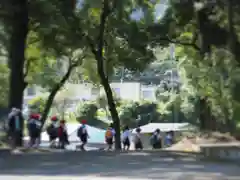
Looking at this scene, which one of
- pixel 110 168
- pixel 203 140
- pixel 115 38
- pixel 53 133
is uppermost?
pixel 115 38

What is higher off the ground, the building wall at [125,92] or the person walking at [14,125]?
the building wall at [125,92]

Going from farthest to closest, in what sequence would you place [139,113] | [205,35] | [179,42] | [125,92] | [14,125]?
1. [125,92]
2. [139,113]
3. [179,42]
4. [205,35]
5. [14,125]

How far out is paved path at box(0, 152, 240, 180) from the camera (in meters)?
11.4

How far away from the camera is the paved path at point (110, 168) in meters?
11.4

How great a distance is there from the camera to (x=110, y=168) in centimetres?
1306

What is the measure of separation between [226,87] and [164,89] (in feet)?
165

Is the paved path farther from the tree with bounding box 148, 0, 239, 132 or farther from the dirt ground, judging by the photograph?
the dirt ground

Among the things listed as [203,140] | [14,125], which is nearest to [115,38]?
[203,140]

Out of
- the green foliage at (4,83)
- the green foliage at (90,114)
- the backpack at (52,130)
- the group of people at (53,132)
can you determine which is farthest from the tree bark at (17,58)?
the green foliage at (90,114)

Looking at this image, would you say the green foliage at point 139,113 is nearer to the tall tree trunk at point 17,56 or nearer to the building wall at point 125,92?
the building wall at point 125,92

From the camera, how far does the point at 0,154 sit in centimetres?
1590

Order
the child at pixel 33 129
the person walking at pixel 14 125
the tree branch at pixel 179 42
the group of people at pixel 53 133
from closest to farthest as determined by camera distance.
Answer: the person walking at pixel 14 125 → the group of people at pixel 53 133 → the child at pixel 33 129 → the tree branch at pixel 179 42

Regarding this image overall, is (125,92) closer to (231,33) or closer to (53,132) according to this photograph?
(53,132)

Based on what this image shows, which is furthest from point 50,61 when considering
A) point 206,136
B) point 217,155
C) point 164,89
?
point 164,89
